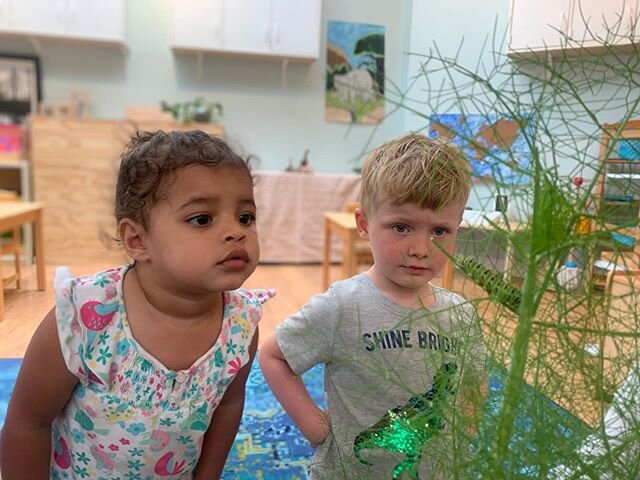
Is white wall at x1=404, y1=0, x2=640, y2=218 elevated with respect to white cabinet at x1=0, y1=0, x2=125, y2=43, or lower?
lower

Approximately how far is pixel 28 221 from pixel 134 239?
0.32 meters

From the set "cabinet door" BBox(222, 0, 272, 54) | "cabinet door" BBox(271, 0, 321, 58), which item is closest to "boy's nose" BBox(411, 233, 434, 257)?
"cabinet door" BBox(271, 0, 321, 58)

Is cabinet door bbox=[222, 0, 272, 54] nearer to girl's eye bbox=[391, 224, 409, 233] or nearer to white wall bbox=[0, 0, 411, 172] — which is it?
white wall bbox=[0, 0, 411, 172]

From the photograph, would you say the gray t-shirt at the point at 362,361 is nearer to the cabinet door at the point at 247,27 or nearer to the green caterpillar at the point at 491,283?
the green caterpillar at the point at 491,283

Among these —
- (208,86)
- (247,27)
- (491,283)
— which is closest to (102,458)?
(491,283)

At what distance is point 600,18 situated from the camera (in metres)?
0.49

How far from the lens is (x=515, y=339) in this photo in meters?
0.29

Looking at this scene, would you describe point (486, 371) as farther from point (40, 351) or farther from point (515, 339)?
point (40, 351)

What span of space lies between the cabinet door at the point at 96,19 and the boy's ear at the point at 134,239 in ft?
9.40

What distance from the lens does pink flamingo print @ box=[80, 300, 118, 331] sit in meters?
0.54

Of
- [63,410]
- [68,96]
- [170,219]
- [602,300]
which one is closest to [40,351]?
[63,410]

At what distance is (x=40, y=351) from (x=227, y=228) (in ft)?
0.78

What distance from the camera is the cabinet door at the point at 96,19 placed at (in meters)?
2.89

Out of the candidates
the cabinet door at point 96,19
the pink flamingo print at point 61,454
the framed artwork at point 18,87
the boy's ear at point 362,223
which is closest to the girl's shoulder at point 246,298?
the boy's ear at point 362,223
